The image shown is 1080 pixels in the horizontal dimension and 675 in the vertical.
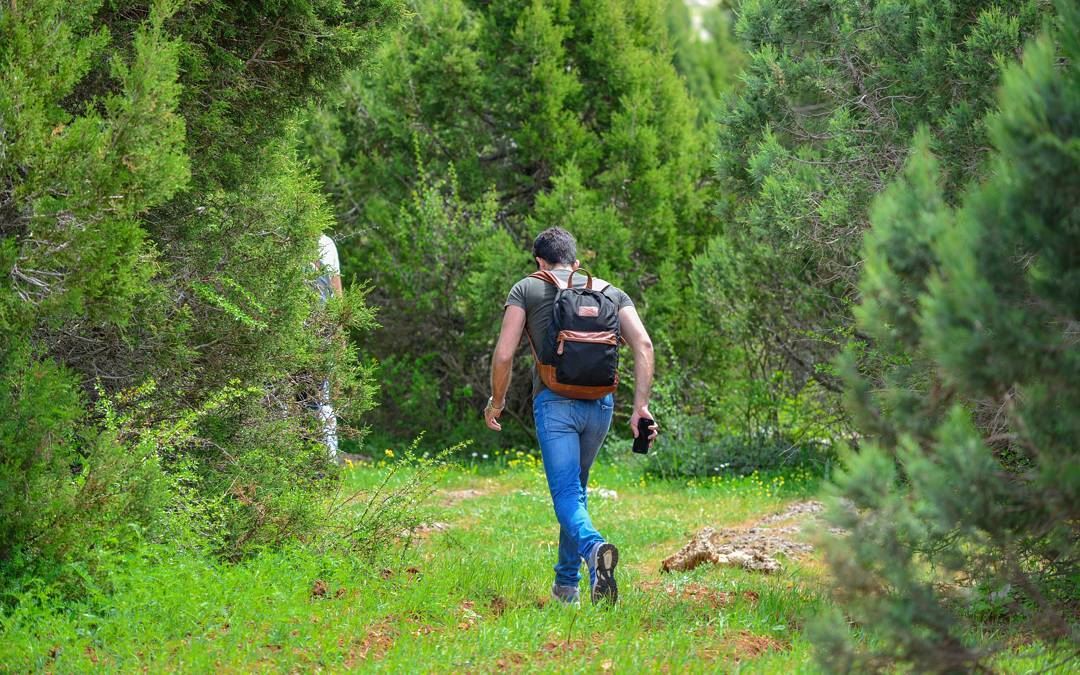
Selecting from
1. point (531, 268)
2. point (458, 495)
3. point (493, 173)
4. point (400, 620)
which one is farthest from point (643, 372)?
point (493, 173)

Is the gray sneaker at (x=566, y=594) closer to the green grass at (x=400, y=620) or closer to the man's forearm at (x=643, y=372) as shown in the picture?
the green grass at (x=400, y=620)

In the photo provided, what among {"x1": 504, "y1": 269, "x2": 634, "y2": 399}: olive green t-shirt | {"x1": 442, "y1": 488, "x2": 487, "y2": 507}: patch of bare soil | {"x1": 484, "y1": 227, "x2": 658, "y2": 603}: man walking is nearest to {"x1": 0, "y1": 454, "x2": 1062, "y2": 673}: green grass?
{"x1": 484, "y1": 227, "x2": 658, "y2": 603}: man walking

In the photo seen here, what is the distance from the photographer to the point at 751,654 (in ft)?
16.9

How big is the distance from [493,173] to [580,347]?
873 centimetres

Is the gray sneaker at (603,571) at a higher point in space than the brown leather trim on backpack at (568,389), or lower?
lower

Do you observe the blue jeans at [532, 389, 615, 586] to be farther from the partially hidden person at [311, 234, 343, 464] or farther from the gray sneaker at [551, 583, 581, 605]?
the partially hidden person at [311, 234, 343, 464]

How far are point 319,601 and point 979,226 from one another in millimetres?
3543

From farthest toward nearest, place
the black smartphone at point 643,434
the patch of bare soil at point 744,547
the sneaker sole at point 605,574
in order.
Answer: the patch of bare soil at point 744,547 → the black smartphone at point 643,434 → the sneaker sole at point 605,574

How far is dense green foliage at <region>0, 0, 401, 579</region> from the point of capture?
4715 mm

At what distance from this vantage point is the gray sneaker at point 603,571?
582 centimetres

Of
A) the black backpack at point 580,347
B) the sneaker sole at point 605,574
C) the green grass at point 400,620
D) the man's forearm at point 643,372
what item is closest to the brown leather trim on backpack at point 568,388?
the black backpack at point 580,347

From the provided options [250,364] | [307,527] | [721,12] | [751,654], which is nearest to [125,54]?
[250,364]

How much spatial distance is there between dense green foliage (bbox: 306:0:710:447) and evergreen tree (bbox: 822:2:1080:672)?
9831mm

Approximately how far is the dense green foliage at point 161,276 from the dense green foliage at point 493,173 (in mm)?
6353
